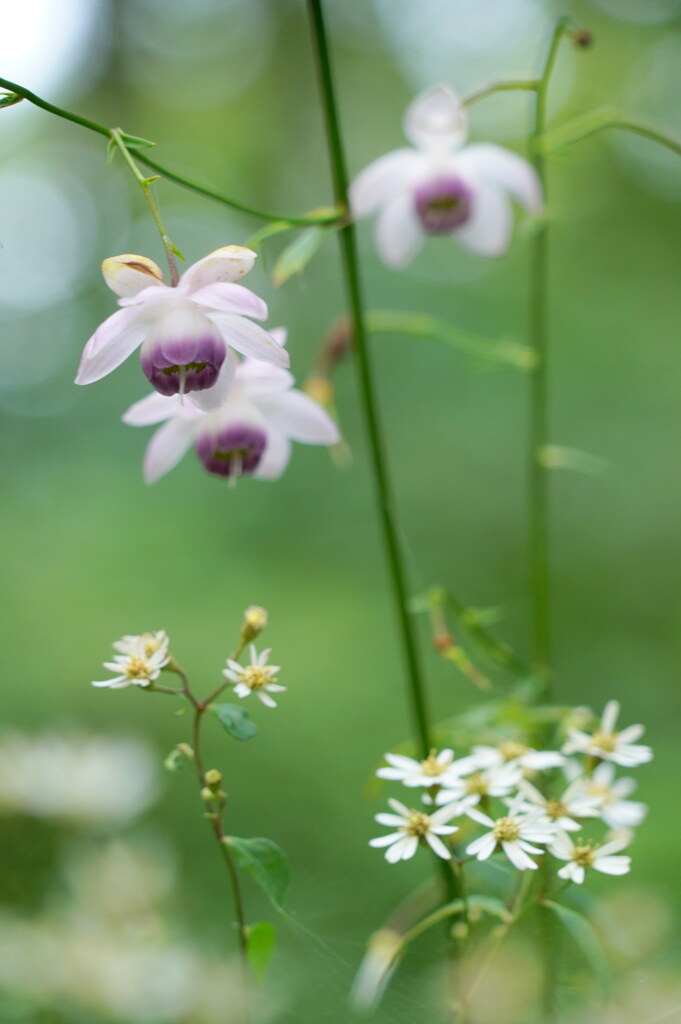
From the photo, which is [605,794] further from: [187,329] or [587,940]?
[187,329]

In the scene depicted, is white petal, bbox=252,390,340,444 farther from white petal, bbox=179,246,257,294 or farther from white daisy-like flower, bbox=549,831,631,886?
white daisy-like flower, bbox=549,831,631,886

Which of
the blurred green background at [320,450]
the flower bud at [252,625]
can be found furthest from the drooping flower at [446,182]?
the flower bud at [252,625]

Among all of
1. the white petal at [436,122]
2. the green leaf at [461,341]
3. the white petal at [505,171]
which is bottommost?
the green leaf at [461,341]

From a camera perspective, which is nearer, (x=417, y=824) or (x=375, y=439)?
(x=417, y=824)

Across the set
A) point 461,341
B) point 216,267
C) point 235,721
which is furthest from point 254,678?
point 461,341

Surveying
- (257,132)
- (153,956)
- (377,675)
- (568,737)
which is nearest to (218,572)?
(377,675)

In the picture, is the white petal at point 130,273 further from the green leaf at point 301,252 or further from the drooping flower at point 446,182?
the drooping flower at point 446,182
